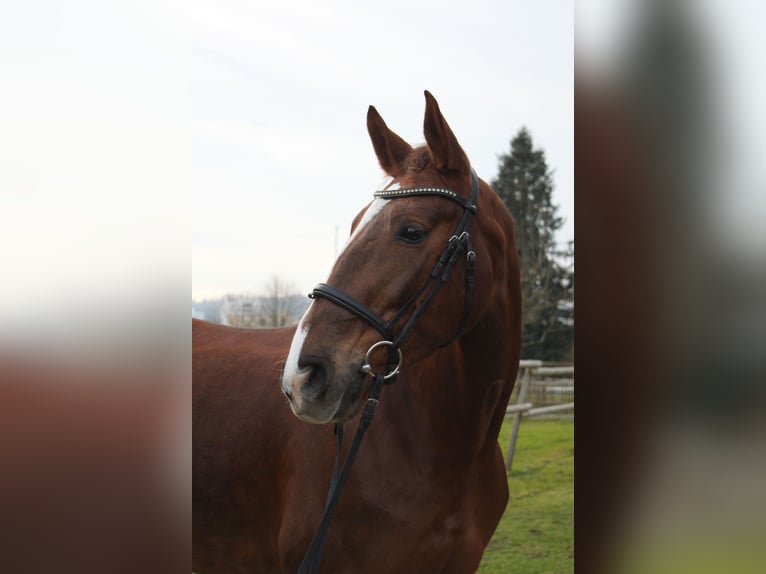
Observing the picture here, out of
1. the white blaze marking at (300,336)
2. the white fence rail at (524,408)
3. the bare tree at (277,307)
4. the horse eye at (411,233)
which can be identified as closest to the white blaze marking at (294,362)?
the white blaze marking at (300,336)

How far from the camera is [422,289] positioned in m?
2.36

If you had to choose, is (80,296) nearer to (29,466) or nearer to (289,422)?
(29,466)

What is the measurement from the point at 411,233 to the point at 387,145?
46 cm

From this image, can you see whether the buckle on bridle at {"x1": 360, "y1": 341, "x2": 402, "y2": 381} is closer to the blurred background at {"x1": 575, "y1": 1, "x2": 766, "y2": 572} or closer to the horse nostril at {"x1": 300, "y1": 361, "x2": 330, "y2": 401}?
the horse nostril at {"x1": 300, "y1": 361, "x2": 330, "y2": 401}

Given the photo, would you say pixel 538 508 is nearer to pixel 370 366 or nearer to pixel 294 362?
pixel 370 366

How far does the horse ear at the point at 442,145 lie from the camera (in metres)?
2.42

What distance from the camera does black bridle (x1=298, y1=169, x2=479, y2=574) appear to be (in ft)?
7.29

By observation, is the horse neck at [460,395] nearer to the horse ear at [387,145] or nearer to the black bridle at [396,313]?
the black bridle at [396,313]

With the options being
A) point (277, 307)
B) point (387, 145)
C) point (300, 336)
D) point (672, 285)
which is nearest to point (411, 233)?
point (387, 145)

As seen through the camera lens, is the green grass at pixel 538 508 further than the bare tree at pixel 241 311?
No

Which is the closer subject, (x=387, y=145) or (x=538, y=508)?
(x=387, y=145)

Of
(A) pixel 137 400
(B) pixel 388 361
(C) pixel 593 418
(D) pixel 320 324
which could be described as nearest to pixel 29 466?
(A) pixel 137 400

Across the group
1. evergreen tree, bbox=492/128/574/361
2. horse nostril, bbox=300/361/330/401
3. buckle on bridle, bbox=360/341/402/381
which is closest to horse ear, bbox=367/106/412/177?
buckle on bridle, bbox=360/341/402/381

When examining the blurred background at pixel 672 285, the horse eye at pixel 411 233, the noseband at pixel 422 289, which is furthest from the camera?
the horse eye at pixel 411 233
